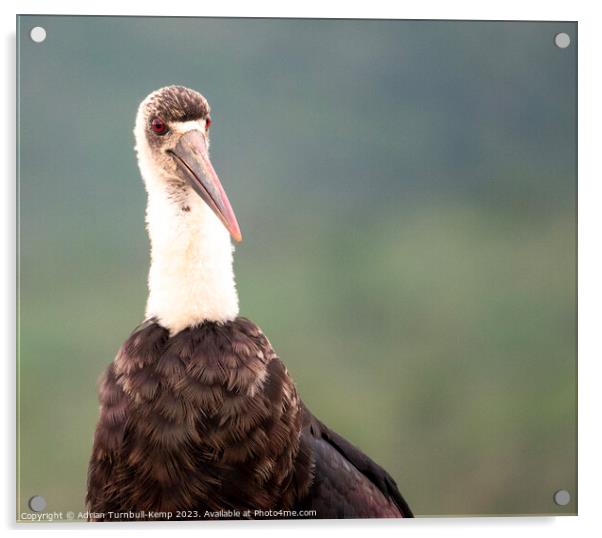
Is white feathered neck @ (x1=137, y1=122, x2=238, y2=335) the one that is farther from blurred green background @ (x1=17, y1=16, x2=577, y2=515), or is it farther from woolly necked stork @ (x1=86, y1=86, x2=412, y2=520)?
blurred green background @ (x1=17, y1=16, x2=577, y2=515)

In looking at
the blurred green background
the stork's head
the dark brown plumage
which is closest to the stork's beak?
the stork's head

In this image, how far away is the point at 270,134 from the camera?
2311mm

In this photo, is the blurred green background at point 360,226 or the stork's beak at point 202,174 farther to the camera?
the blurred green background at point 360,226

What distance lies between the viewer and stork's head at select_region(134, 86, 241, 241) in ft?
6.68

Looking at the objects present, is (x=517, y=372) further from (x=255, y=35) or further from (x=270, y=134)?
(x=255, y=35)

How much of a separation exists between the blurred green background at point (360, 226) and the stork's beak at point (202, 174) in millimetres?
168

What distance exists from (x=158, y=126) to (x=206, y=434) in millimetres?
850

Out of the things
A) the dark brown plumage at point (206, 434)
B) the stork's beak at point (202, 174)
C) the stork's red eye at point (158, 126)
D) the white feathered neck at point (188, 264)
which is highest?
the stork's red eye at point (158, 126)

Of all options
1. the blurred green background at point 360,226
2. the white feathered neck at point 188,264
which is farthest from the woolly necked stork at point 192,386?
the blurred green background at point 360,226

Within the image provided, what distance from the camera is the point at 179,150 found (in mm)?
2070

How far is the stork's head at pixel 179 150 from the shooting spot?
204 cm

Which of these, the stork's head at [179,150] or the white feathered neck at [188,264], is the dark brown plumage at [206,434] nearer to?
the white feathered neck at [188,264]

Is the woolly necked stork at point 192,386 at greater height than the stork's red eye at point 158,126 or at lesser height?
lesser
